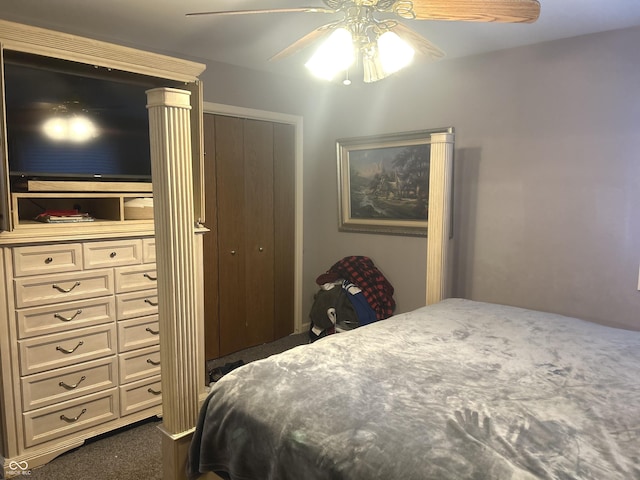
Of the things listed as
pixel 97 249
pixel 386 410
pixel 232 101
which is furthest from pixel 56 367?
pixel 232 101

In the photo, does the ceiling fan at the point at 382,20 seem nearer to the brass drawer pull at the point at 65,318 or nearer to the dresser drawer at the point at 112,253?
the dresser drawer at the point at 112,253

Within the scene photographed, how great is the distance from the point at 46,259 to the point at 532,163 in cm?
295

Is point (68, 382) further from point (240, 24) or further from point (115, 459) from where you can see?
point (240, 24)

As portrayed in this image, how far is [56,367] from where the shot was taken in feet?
8.09

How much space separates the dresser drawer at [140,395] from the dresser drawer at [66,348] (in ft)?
0.87

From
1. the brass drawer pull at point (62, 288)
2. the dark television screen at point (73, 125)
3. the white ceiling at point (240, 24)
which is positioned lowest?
the brass drawer pull at point (62, 288)

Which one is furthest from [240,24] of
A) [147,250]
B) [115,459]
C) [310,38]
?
[115,459]

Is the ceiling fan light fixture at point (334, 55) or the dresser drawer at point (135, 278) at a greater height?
the ceiling fan light fixture at point (334, 55)

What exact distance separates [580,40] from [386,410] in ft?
8.63

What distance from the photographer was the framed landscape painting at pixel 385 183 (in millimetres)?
3674

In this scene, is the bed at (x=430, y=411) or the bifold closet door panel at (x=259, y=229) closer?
the bed at (x=430, y=411)

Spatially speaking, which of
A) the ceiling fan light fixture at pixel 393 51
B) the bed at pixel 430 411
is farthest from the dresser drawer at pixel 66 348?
the ceiling fan light fixture at pixel 393 51

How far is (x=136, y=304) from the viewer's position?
9.04 ft

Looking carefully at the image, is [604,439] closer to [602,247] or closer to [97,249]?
[602,247]
